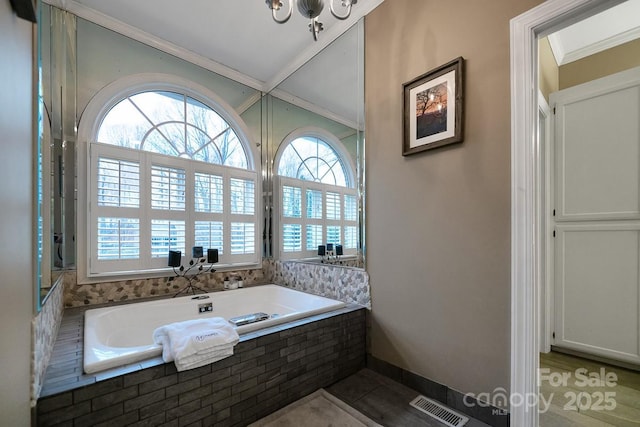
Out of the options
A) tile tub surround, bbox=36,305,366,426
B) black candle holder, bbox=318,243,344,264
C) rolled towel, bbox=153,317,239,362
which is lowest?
tile tub surround, bbox=36,305,366,426

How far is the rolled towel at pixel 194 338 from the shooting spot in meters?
1.34

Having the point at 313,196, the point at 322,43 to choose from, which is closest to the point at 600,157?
the point at 313,196

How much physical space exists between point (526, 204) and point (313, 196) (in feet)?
6.11

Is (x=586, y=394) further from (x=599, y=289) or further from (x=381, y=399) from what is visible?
(x=381, y=399)

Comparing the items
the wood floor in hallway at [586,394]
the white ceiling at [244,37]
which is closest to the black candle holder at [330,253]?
the white ceiling at [244,37]

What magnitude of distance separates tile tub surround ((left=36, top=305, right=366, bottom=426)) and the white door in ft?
6.15

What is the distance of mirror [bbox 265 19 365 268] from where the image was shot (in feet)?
7.63

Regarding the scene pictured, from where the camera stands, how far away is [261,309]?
286cm

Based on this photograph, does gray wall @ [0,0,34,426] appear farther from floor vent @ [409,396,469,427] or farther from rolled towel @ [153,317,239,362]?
floor vent @ [409,396,469,427]

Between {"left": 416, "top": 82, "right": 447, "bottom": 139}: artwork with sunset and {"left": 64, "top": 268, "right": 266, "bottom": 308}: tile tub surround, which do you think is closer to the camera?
{"left": 416, "top": 82, "right": 447, "bottom": 139}: artwork with sunset

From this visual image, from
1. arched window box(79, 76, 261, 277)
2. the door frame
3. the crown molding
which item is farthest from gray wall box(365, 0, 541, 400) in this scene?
arched window box(79, 76, 261, 277)

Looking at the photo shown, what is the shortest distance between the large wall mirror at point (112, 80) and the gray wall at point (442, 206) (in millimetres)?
197

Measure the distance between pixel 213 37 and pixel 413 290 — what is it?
9.31 ft

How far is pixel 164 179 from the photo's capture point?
8.29 ft
